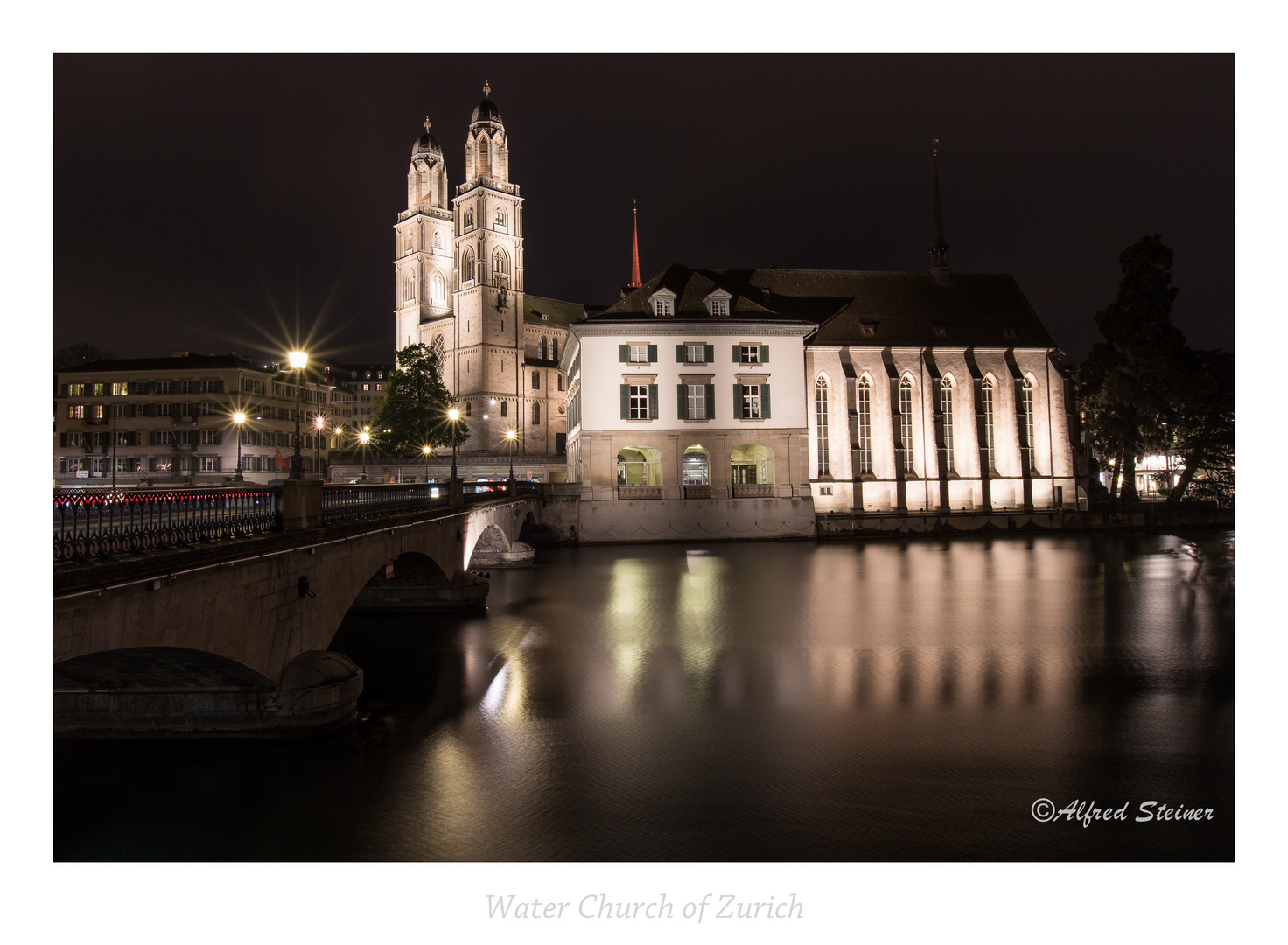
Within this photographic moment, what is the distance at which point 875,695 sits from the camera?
49.9ft

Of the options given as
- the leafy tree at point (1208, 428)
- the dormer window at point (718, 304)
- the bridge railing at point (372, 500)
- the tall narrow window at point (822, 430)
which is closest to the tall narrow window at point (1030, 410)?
the leafy tree at point (1208, 428)

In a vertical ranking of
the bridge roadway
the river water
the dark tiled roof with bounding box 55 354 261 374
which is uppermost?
the dark tiled roof with bounding box 55 354 261 374

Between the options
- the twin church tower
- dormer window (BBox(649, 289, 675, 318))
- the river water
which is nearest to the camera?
the river water

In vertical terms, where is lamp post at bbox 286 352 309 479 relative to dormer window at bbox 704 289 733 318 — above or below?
below

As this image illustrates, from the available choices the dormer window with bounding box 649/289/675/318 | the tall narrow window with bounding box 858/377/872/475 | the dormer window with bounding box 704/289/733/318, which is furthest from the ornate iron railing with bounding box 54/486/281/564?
the tall narrow window with bounding box 858/377/872/475

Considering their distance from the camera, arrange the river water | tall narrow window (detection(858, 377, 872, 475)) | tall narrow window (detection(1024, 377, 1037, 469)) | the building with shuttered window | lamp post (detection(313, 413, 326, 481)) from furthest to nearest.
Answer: the building with shuttered window → tall narrow window (detection(1024, 377, 1037, 469)) → tall narrow window (detection(858, 377, 872, 475)) → lamp post (detection(313, 413, 326, 481)) → the river water

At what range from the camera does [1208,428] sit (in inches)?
1986

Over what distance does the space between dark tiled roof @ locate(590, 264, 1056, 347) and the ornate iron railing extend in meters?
41.6

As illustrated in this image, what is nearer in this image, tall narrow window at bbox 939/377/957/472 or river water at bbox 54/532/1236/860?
river water at bbox 54/532/1236/860

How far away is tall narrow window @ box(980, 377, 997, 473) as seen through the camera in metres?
52.8

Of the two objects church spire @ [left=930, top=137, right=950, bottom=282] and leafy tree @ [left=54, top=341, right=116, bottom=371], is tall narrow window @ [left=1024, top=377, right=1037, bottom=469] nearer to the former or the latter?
church spire @ [left=930, top=137, right=950, bottom=282]

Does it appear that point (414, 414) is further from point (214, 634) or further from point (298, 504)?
point (214, 634)

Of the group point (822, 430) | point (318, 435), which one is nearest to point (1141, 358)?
point (822, 430)

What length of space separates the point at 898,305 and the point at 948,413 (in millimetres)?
8431
